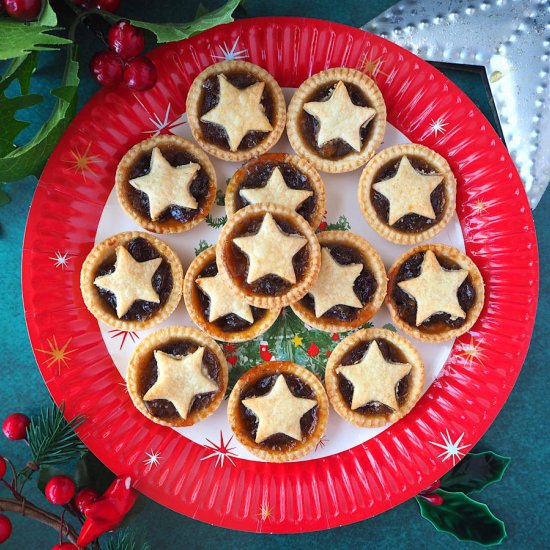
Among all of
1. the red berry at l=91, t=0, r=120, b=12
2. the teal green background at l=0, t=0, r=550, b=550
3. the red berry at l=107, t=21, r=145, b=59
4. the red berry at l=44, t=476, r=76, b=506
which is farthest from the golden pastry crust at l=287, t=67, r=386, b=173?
the red berry at l=44, t=476, r=76, b=506

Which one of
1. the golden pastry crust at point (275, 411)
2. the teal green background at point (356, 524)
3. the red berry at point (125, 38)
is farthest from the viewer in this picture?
the teal green background at point (356, 524)

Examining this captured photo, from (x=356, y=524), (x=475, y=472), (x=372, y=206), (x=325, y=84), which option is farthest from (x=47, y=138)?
(x=475, y=472)

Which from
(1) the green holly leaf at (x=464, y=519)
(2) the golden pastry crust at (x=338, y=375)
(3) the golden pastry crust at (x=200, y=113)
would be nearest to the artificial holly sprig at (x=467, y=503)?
(1) the green holly leaf at (x=464, y=519)

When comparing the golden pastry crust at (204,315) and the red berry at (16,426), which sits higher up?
the golden pastry crust at (204,315)

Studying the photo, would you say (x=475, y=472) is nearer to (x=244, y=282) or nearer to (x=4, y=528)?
(x=244, y=282)

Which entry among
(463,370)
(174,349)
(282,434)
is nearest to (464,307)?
(463,370)

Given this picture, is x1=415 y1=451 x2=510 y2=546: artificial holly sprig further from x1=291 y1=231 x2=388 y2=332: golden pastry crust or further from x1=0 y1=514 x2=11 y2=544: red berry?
x1=0 y1=514 x2=11 y2=544: red berry

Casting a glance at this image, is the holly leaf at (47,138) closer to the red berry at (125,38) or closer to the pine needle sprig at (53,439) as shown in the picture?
the red berry at (125,38)

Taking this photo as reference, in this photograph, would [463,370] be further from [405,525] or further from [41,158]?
[41,158]
